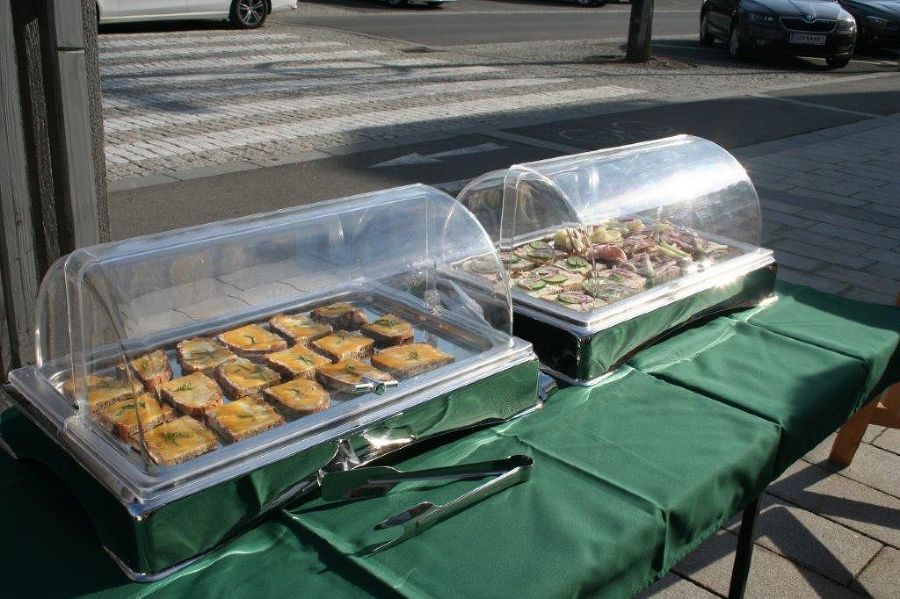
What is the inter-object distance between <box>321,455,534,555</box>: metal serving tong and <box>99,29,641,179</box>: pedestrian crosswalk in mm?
5855

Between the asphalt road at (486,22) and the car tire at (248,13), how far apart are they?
136 cm

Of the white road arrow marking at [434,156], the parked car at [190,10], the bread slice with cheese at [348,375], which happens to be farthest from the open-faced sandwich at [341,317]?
the parked car at [190,10]

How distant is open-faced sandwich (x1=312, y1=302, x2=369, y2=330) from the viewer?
6.97 ft

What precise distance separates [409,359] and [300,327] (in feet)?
1.05

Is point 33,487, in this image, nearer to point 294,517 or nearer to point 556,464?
point 294,517

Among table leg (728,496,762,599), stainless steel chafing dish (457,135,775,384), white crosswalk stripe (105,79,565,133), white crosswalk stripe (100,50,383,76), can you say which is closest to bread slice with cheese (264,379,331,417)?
stainless steel chafing dish (457,135,775,384)

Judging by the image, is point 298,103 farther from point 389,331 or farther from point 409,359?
point 409,359

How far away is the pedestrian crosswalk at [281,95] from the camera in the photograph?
7.93 meters

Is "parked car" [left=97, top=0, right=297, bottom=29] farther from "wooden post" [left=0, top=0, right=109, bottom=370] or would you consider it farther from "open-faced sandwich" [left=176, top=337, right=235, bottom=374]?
"open-faced sandwich" [left=176, top=337, right=235, bottom=374]

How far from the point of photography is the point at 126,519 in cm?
137

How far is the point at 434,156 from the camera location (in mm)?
7875

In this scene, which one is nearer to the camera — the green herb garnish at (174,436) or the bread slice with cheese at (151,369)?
the green herb garnish at (174,436)

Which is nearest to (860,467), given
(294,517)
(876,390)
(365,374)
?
(876,390)

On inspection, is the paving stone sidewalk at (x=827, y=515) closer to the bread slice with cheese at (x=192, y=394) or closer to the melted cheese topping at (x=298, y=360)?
the melted cheese topping at (x=298, y=360)
